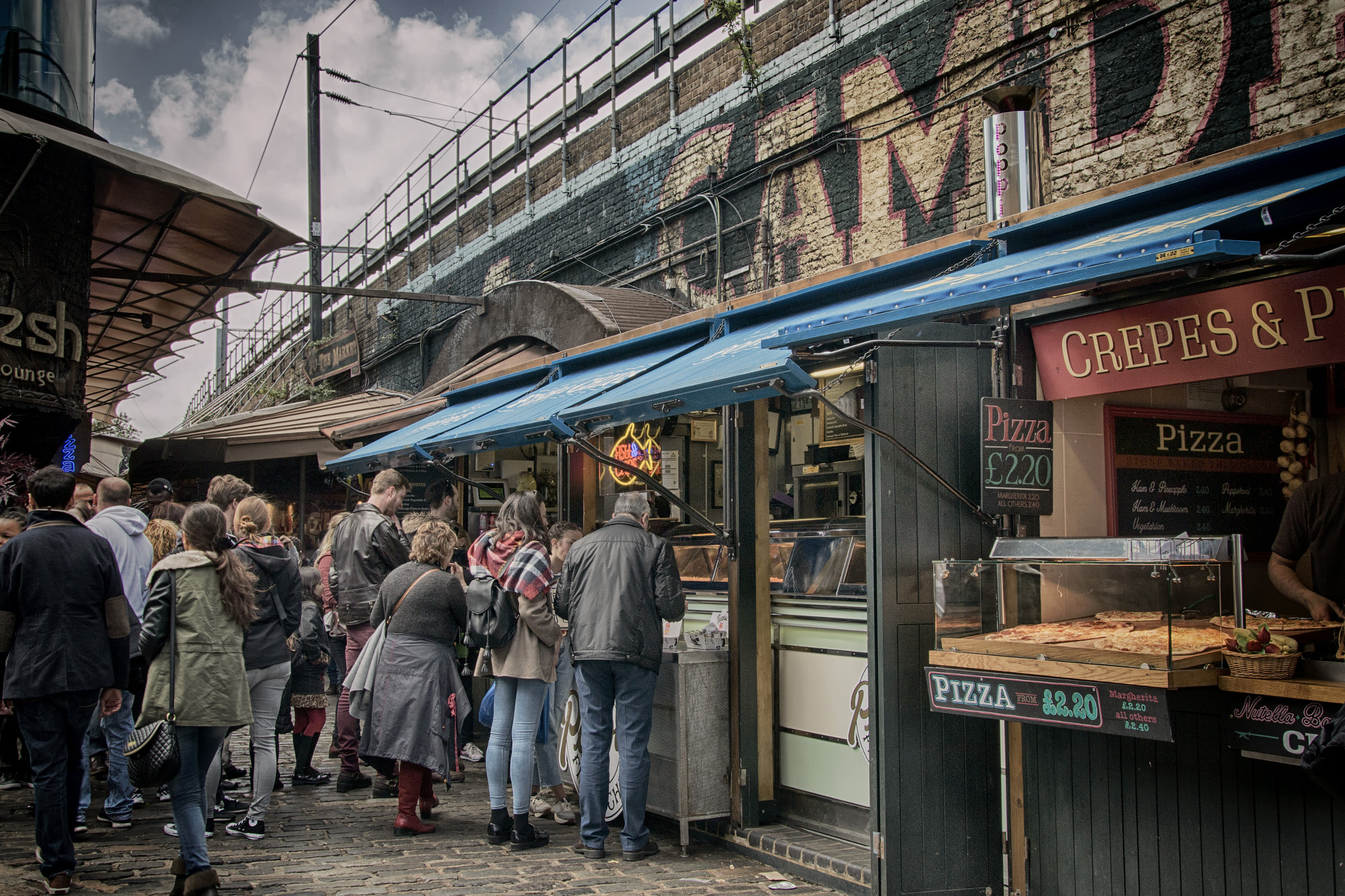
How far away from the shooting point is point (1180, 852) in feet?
13.2

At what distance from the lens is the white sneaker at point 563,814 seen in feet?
20.6

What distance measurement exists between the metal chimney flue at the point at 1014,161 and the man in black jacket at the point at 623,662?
8.34 feet

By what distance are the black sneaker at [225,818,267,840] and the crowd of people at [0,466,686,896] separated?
0.02m

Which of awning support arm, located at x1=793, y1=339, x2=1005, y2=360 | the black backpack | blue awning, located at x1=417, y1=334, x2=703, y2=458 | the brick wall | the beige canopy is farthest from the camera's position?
the beige canopy

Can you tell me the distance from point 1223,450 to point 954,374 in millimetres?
1540

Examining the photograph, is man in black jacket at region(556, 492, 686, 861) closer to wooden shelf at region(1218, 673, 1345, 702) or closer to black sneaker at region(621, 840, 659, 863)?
black sneaker at region(621, 840, 659, 863)

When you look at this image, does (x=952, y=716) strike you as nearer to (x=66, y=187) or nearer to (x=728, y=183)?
(x=728, y=183)

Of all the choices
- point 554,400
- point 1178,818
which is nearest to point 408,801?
point 554,400

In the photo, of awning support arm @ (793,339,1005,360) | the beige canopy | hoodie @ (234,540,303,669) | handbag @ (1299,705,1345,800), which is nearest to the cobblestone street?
hoodie @ (234,540,303,669)

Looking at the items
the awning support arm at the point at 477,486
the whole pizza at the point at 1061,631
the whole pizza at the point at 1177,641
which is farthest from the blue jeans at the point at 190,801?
the whole pizza at the point at 1177,641

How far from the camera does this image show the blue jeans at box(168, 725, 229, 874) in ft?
14.6

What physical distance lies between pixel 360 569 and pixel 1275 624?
5135 mm

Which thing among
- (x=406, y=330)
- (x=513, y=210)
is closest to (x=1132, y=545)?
(x=513, y=210)

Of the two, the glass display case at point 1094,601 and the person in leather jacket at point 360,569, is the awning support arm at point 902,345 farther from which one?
the person in leather jacket at point 360,569
